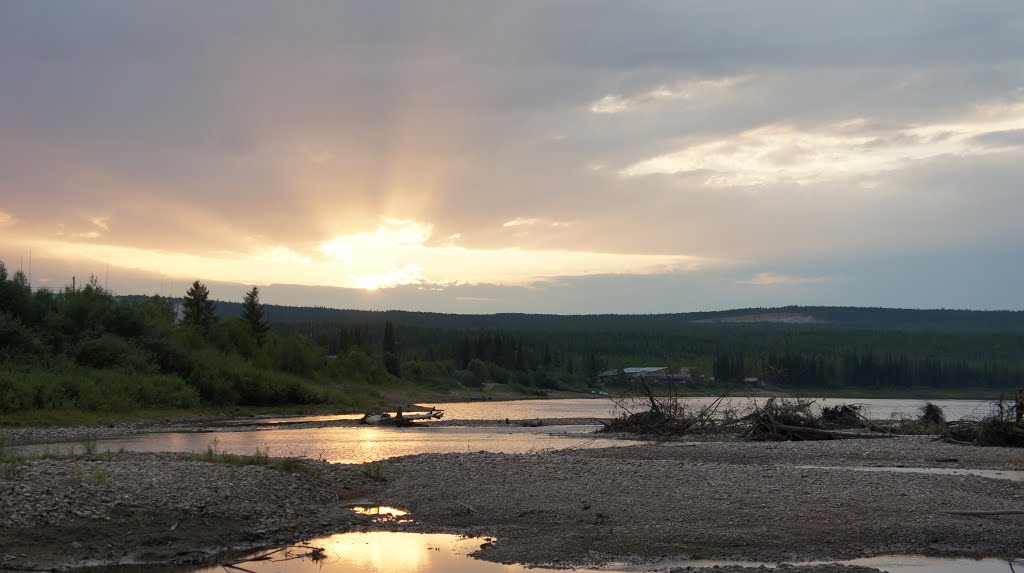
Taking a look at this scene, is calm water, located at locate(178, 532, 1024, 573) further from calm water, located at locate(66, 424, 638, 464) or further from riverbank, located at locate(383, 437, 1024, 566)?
calm water, located at locate(66, 424, 638, 464)

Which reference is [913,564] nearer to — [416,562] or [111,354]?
[416,562]

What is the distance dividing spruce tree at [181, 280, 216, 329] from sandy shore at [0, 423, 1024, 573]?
90.0 m

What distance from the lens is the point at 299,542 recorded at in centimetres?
1670

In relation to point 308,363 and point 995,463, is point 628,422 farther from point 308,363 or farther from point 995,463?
point 308,363

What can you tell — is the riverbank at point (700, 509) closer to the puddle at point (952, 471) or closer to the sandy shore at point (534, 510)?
the sandy shore at point (534, 510)

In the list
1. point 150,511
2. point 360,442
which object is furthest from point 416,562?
point 360,442

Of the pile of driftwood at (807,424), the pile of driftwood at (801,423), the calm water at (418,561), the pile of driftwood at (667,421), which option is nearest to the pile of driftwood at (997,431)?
the pile of driftwood at (807,424)

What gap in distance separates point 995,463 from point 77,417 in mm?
47899

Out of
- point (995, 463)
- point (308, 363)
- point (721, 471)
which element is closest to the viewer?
point (721, 471)

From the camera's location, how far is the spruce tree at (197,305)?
110m

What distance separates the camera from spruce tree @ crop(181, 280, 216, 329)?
360ft

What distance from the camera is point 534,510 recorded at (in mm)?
18797

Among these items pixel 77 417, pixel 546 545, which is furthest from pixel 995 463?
pixel 77 417

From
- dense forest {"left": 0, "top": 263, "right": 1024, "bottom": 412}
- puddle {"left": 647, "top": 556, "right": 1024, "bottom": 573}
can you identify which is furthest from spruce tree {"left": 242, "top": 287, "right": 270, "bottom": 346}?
puddle {"left": 647, "top": 556, "right": 1024, "bottom": 573}
